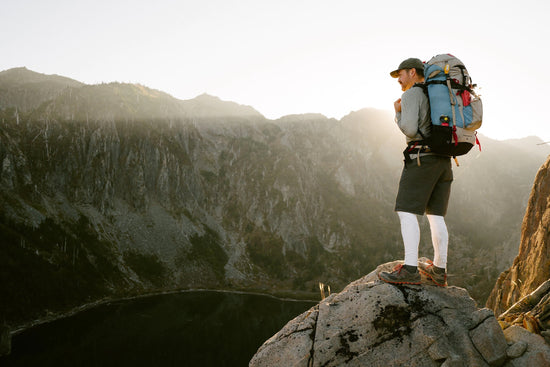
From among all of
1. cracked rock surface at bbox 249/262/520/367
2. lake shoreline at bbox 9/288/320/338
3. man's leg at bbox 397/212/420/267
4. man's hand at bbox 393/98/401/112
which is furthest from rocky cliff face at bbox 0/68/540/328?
man's hand at bbox 393/98/401/112

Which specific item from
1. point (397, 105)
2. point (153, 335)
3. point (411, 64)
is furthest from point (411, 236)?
Answer: point (153, 335)

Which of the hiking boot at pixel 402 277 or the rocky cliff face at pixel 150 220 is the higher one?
the hiking boot at pixel 402 277

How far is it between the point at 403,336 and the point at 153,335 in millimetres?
81047

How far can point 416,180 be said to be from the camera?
7152 millimetres

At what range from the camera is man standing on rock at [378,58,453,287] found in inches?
270

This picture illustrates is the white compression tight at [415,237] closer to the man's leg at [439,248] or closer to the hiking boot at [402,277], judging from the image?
the man's leg at [439,248]

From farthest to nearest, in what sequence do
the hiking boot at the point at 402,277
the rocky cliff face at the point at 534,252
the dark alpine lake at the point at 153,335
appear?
the dark alpine lake at the point at 153,335 → the rocky cliff face at the point at 534,252 → the hiking boot at the point at 402,277

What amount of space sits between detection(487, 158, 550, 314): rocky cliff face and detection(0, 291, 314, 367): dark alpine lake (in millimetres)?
57595

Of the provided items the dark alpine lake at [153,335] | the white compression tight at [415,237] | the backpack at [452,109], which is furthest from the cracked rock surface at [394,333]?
the dark alpine lake at [153,335]

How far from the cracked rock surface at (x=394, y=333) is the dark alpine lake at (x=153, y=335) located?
62616 mm

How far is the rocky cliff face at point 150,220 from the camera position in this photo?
106 m

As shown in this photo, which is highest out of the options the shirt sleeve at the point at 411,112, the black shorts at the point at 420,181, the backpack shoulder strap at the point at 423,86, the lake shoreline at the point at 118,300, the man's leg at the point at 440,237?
the backpack shoulder strap at the point at 423,86

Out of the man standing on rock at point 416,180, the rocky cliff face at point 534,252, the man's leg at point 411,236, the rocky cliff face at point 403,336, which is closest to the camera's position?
the rocky cliff face at point 403,336

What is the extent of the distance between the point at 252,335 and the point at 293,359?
80.4m
